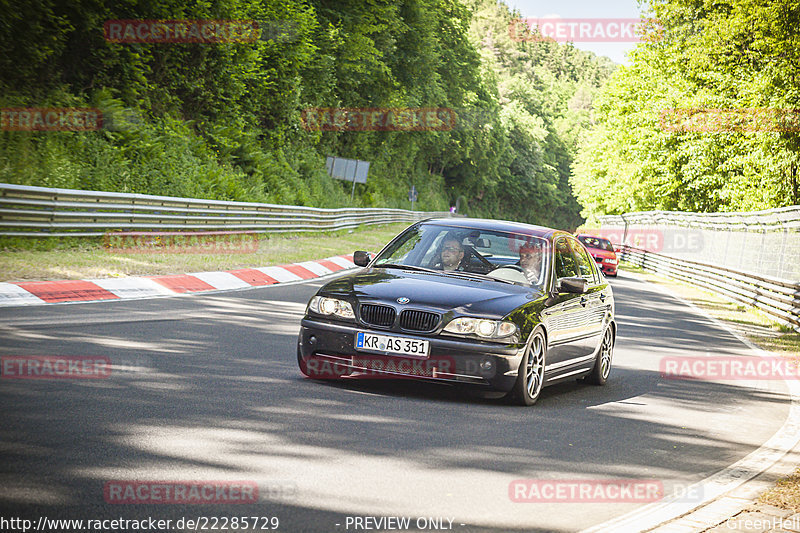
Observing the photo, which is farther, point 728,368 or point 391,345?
point 728,368

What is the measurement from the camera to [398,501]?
4852mm

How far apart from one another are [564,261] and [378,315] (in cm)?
240

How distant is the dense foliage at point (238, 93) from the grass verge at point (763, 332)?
43.7 feet

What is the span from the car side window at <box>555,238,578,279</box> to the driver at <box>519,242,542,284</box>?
0.70 feet

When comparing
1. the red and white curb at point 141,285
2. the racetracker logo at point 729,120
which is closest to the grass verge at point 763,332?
the red and white curb at point 141,285

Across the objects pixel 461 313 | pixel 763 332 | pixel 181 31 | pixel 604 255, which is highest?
pixel 181 31

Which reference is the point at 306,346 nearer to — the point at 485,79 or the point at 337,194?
the point at 337,194

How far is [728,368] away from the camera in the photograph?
41.7 feet

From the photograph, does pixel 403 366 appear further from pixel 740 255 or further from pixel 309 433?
pixel 740 255

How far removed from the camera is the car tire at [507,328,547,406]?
7.80 meters

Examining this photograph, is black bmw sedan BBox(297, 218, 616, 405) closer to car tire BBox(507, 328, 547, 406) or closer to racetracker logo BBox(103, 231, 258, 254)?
car tire BBox(507, 328, 547, 406)

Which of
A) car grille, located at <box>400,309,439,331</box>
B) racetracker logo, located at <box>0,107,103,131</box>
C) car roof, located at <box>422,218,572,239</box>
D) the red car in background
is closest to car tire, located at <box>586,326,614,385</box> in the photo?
car roof, located at <box>422,218,572,239</box>

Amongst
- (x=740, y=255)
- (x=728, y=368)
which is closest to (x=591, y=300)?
(x=728, y=368)

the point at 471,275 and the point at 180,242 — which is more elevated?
the point at 471,275
